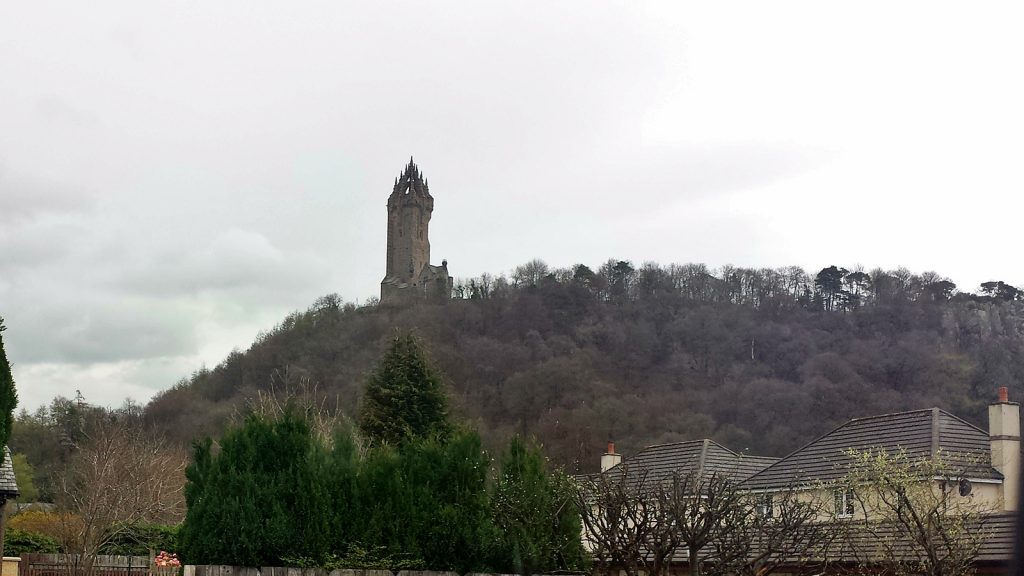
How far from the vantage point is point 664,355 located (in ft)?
301

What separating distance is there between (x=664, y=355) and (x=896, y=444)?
6046cm

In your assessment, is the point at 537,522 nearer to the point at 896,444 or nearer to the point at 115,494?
the point at 115,494

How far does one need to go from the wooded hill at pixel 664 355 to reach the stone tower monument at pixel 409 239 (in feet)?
84.3

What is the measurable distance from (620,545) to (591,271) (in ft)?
325

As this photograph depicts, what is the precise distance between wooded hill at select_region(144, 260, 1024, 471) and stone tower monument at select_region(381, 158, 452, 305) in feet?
84.3

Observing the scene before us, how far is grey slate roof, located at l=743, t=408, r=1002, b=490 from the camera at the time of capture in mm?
30016

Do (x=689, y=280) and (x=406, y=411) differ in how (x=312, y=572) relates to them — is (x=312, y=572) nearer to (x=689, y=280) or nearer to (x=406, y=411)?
(x=406, y=411)

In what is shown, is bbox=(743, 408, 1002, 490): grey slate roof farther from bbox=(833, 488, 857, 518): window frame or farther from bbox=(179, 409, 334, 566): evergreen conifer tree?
bbox=(179, 409, 334, 566): evergreen conifer tree

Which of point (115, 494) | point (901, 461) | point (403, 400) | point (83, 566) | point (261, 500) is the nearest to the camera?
point (261, 500)

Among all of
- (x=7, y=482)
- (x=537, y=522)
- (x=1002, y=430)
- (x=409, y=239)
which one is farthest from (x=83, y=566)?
(x=409, y=239)

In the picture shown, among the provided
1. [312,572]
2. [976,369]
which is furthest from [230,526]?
[976,369]

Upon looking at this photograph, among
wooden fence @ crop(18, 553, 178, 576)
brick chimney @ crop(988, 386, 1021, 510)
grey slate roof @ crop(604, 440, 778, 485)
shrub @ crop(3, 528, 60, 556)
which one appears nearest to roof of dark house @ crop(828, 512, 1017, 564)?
brick chimney @ crop(988, 386, 1021, 510)

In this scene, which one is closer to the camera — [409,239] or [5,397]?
[5,397]

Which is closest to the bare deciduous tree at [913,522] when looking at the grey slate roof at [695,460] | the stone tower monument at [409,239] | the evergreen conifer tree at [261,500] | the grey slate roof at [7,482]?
the evergreen conifer tree at [261,500]
